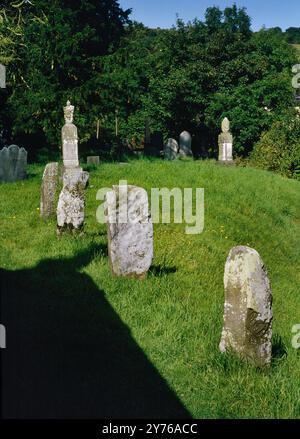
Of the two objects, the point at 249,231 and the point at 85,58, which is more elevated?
the point at 85,58

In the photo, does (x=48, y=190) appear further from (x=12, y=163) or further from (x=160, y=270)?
(x=12, y=163)

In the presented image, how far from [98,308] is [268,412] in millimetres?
2965

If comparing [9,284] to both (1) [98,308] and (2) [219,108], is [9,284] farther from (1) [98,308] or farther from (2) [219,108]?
(2) [219,108]

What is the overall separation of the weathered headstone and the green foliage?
1536 centimetres

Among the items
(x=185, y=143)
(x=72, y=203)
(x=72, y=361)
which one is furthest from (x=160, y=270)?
(x=185, y=143)

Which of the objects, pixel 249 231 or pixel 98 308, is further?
pixel 249 231

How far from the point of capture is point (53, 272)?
27.8 ft

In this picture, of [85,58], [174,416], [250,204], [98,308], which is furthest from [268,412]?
[85,58]

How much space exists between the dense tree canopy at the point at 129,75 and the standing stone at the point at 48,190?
14.4 m

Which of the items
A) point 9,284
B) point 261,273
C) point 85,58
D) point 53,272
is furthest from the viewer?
point 85,58

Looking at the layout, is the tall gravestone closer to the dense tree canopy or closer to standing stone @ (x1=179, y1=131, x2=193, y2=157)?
the dense tree canopy

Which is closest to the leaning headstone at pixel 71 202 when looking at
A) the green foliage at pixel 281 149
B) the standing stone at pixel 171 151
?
the green foliage at pixel 281 149

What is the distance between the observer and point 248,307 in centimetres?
551

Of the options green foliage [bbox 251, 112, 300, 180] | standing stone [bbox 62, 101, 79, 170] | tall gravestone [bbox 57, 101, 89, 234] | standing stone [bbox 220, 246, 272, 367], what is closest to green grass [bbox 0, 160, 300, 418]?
standing stone [bbox 220, 246, 272, 367]
